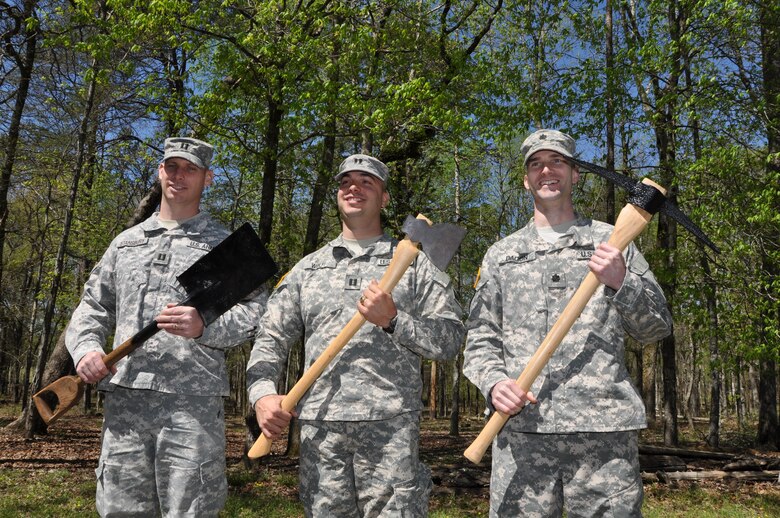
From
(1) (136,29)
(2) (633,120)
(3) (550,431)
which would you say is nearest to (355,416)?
(3) (550,431)

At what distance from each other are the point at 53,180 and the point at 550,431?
15.7m

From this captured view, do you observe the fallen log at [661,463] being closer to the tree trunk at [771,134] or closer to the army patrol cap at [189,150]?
the tree trunk at [771,134]

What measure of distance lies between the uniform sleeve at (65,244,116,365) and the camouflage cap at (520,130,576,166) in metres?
2.27

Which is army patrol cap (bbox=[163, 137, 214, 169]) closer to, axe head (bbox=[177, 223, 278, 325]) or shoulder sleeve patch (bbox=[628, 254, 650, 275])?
axe head (bbox=[177, 223, 278, 325])

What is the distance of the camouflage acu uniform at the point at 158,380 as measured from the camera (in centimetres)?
284

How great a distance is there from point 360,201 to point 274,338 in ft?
2.76

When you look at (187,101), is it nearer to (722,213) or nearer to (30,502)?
(30,502)

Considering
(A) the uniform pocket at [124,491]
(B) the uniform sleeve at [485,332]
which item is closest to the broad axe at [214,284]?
(A) the uniform pocket at [124,491]

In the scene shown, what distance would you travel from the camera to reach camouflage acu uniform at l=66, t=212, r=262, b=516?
2.84m

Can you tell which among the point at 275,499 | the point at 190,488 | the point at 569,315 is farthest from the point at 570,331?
the point at 275,499

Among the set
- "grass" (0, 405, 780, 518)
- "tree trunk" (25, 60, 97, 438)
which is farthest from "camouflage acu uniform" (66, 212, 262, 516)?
"tree trunk" (25, 60, 97, 438)

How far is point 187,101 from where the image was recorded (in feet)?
29.8

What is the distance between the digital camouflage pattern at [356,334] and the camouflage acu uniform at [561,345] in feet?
0.78

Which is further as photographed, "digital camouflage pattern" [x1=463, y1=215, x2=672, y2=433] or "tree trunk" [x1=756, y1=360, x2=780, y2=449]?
"tree trunk" [x1=756, y1=360, x2=780, y2=449]
